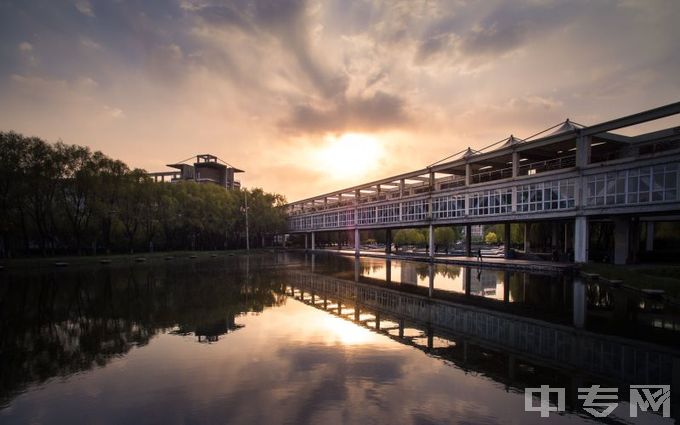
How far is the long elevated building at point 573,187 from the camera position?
30.1m

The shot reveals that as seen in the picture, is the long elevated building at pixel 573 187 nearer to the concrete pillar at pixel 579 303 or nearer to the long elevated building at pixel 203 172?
the concrete pillar at pixel 579 303

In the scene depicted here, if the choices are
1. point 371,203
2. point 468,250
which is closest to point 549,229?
point 468,250

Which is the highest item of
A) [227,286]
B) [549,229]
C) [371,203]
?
[371,203]

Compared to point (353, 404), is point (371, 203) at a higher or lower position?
higher

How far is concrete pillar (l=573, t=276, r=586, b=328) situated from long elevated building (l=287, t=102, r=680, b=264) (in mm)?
9898

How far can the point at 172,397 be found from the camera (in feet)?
28.3

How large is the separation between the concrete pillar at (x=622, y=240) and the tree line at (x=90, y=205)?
220 feet

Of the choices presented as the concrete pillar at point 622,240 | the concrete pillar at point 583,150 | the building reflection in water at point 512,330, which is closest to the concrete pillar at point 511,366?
the building reflection in water at point 512,330

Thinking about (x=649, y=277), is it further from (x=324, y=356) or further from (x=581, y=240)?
(x=324, y=356)

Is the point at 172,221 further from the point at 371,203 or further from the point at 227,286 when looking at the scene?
the point at 227,286

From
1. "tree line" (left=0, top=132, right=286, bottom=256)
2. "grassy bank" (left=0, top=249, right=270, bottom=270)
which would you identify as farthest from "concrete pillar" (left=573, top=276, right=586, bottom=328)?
"tree line" (left=0, top=132, right=286, bottom=256)

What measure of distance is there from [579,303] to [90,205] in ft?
200

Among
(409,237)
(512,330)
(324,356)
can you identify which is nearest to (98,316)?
(324,356)

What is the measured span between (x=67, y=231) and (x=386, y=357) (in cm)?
6677
